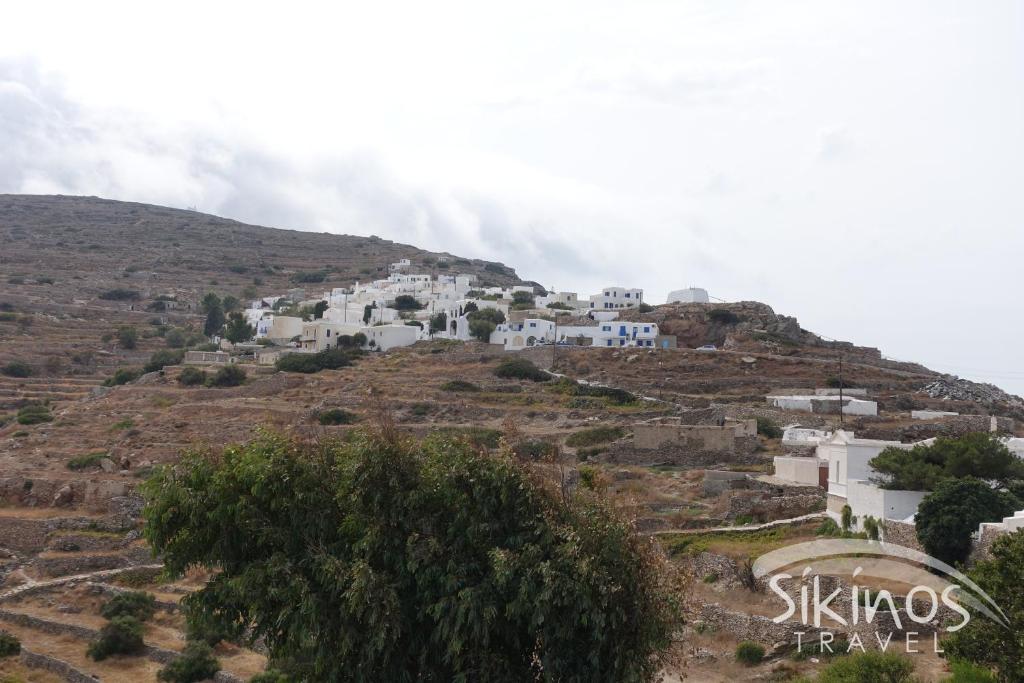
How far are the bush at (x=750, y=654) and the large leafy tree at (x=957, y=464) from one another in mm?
5632

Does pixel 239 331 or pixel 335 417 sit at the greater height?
pixel 239 331

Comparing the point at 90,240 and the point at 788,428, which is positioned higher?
the point at 90,240

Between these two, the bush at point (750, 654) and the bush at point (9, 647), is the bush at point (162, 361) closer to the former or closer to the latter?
the bush at point (9, 647)

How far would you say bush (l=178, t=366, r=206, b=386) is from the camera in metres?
46.4

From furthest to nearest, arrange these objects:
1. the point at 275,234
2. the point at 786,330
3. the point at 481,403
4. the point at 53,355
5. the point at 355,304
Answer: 1. the point at 275,234
2. the point at 355,304
3. the point at 53,355
4. the point at 786,330
5. the point at 481,403

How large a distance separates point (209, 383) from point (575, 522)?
3741 cm

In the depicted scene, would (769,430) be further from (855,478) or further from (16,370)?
(16,370)

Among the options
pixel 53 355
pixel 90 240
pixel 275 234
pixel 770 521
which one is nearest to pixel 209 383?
pixel 53 355

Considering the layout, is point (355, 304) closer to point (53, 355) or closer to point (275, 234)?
point (53, 355)

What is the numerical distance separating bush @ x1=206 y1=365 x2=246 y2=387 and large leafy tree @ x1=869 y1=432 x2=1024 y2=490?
33596mm

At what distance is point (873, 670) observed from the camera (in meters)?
12.1

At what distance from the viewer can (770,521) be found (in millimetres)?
23391

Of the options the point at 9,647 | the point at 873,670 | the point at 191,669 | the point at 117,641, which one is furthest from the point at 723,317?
the point at 873,670

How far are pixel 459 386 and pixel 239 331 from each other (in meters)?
25.4
